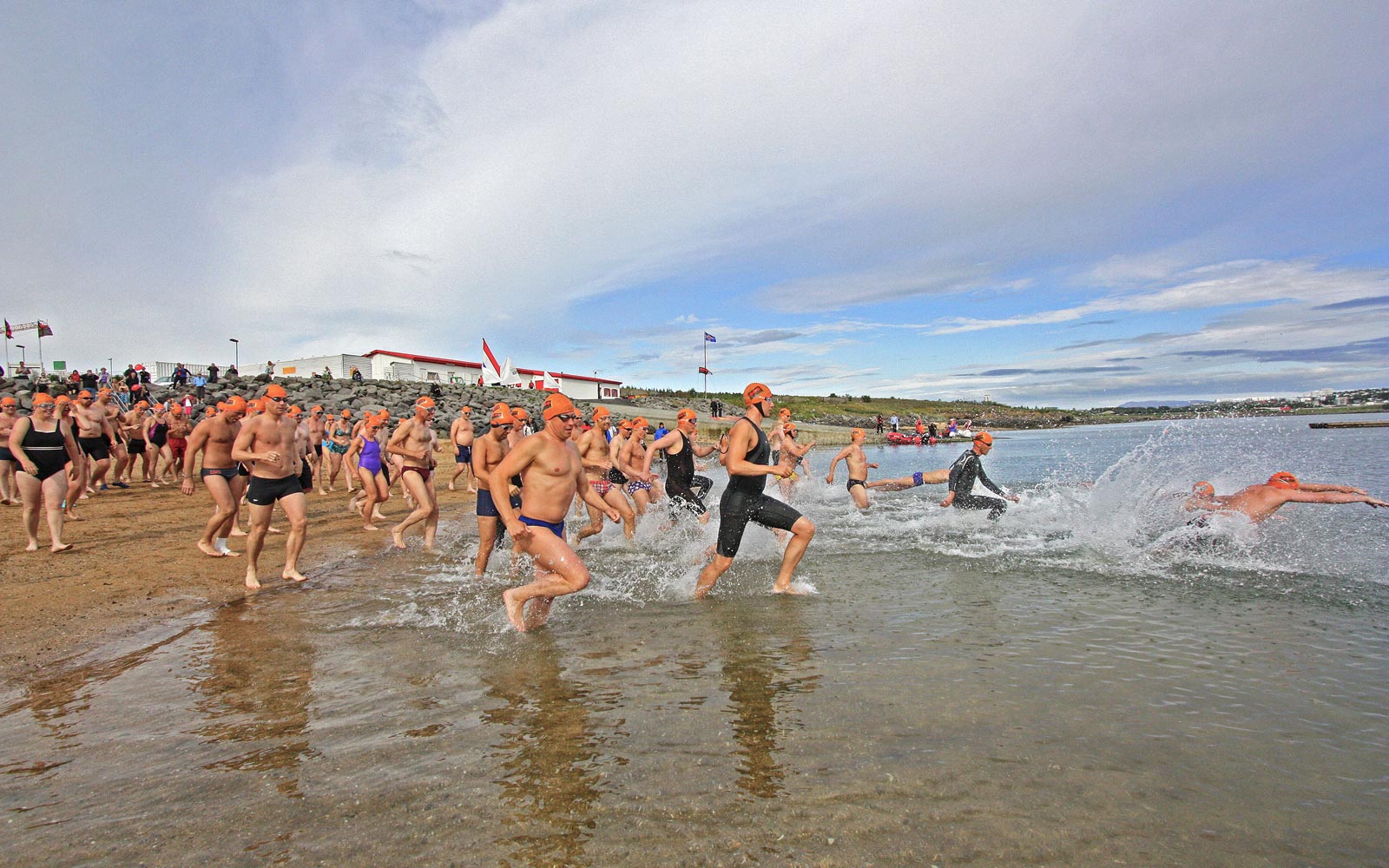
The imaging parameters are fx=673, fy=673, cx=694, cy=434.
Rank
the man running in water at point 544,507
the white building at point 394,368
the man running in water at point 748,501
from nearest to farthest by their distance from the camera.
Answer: the man running in water at point 544,507
the man running in water at point 748,501
the white building at point 394,368

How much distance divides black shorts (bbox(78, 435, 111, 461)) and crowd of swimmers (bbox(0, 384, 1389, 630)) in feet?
0.09

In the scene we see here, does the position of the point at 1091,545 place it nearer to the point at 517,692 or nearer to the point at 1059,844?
the point at 1059,844

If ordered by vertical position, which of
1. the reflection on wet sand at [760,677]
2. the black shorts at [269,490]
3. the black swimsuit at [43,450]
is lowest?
the reflection on wet sand at [760,677]

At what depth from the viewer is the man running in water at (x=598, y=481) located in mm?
9094

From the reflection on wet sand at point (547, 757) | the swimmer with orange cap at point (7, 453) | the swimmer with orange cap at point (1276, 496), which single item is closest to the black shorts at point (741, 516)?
the reflection on wet sand at point (547, 757)

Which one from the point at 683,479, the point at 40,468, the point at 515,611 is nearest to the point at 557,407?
the point at 515,611

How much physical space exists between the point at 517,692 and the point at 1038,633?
14.1 ft

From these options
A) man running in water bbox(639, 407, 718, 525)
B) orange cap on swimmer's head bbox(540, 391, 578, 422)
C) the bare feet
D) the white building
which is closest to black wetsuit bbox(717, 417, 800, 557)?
orange cap on swimmer's head bbox(540, 391, 578, 422)

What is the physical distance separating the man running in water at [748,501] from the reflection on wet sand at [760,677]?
57 centimetres

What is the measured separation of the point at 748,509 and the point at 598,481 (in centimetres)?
353

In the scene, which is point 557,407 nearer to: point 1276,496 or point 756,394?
point 756,394

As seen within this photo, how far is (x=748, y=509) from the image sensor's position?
6.79 metres

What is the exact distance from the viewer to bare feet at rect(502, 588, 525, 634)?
571 centimetres

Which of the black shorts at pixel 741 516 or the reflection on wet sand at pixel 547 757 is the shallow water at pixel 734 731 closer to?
the reflection on wet sand at pixel 547 757
